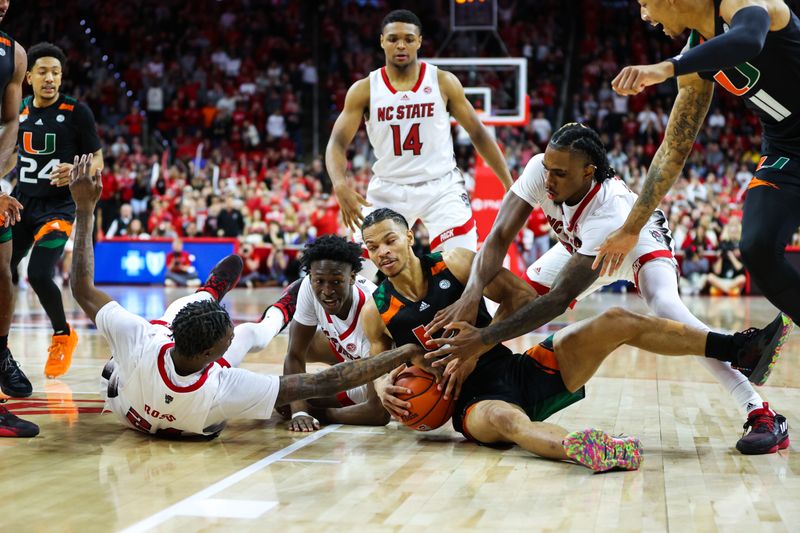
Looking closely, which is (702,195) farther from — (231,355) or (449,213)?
(231,355)

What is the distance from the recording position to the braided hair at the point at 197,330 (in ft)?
13.8

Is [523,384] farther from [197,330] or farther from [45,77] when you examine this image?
[45,77]

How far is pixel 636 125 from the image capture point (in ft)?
68.0

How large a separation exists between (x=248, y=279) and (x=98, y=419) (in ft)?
37.3

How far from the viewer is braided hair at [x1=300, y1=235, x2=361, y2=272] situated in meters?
5.07

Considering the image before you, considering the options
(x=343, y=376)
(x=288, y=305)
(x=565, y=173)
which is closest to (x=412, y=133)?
(x=288, y=305)

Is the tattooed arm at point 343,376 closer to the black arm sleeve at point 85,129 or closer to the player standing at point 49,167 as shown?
the player standing at point 49,167

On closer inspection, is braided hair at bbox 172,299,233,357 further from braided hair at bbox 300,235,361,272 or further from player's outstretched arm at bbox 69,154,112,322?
braided hair at bbox 300,235,361,272

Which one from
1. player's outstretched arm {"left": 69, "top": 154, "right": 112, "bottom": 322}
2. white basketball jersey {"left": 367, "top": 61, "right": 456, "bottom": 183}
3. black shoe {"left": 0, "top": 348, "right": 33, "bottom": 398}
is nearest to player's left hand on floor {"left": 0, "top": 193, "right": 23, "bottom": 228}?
player's outstretched arm {"left": 69, "top": 154, "right": 112, "bottom": 322}

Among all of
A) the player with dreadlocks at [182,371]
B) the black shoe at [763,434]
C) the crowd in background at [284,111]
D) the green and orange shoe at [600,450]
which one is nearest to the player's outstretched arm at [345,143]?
the player with dreadlocks at [182,371]

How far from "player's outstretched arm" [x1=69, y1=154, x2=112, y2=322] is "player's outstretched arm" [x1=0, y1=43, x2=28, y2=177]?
98 centimetres

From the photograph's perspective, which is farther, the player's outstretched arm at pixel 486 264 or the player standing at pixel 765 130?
the player's outstretched arm at pixel 486 264

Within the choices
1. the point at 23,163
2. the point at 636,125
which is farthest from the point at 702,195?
the point at 23,163

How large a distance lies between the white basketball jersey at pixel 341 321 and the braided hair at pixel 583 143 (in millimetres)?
1421
